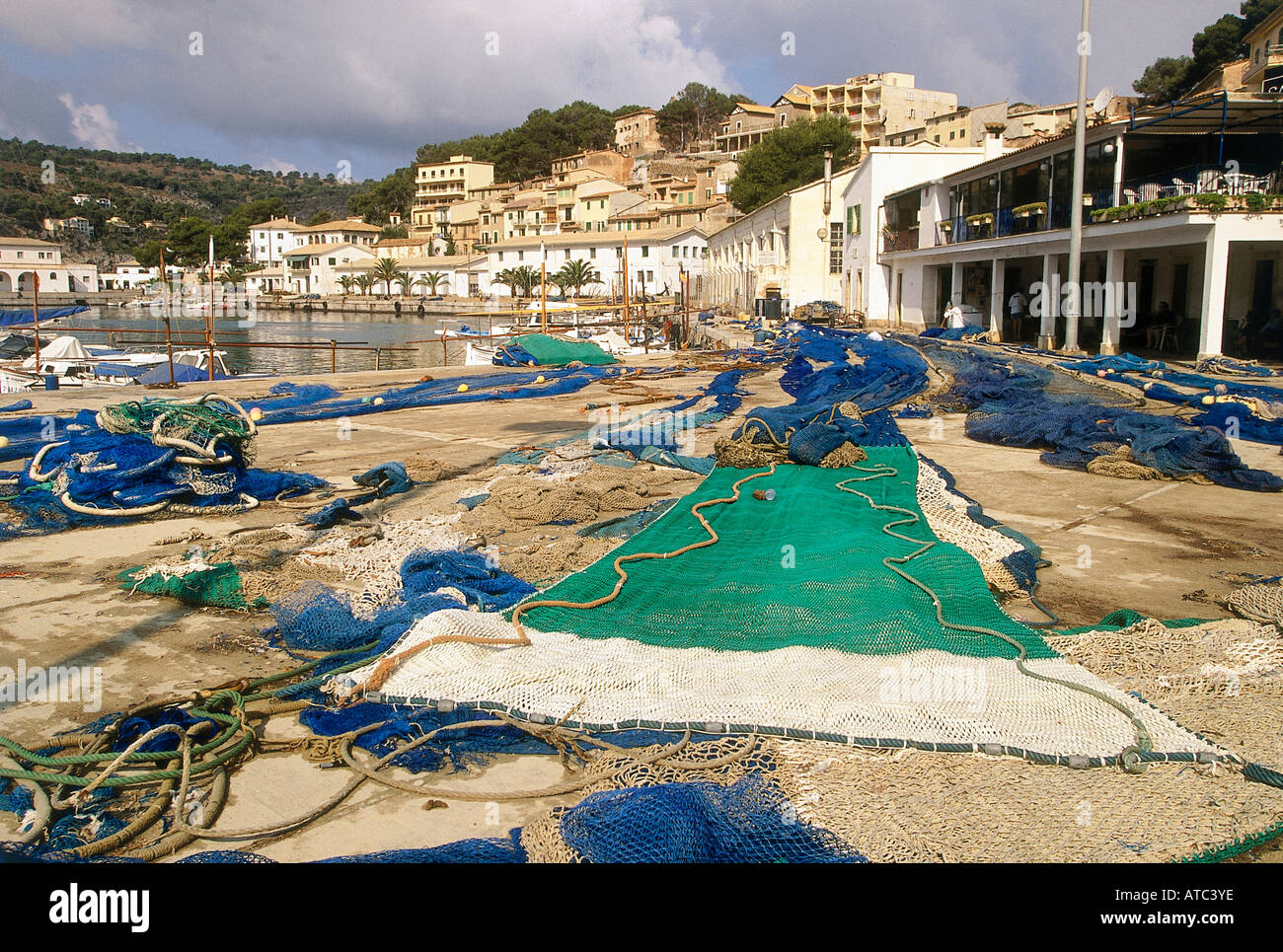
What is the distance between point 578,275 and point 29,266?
5609 centimetres

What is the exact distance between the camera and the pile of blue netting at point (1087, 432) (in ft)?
28.3

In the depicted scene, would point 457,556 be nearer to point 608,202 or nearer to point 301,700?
point 301,700

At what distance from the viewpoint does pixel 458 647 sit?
4.05 m

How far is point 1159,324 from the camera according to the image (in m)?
22.5

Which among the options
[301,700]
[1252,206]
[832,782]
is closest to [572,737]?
[832,782]

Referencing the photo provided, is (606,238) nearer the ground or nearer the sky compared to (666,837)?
nearer the sky

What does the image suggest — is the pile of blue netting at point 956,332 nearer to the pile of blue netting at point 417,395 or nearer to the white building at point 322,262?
the pile of blue netting at point 417,395

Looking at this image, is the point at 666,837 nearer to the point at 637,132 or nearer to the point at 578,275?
the point at 578,275

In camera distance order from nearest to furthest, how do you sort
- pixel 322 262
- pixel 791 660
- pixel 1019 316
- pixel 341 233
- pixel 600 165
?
pixel 791 660 → pixel 1019 316 → pixel 322 262 → pixel 600 165 → pixel 341 233

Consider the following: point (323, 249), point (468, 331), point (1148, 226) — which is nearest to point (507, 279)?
point (323, 249)

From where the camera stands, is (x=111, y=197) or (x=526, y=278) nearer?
(x=526, y=278)

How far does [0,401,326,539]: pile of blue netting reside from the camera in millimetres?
7102

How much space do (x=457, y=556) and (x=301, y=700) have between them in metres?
1.64

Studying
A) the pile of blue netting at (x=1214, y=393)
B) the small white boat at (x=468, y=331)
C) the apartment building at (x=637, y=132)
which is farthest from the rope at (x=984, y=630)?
the apartment building at (x=637, y=132)
